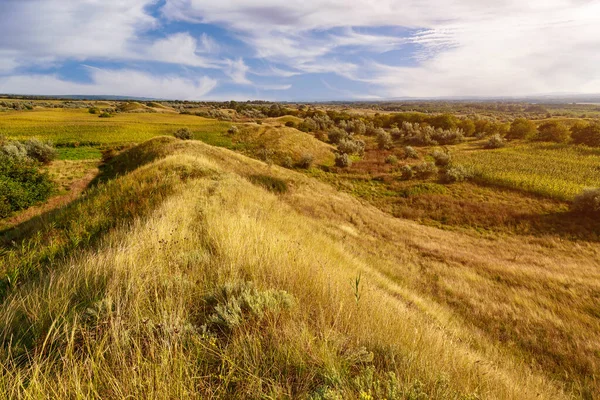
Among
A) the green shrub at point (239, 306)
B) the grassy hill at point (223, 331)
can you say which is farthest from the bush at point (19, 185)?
the green shrub at point (239, 306)

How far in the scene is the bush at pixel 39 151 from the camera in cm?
2509

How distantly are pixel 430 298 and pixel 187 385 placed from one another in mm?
8255

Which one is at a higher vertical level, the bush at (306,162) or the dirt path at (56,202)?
the bush at (306,162)

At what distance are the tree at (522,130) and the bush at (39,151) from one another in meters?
70.8

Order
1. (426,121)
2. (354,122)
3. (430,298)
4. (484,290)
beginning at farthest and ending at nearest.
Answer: (426,121), (354,122), (484,290), (430,298)

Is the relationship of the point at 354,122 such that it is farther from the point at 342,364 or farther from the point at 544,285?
the point at 342,364

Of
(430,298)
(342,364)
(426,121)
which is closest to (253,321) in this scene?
(342,364)

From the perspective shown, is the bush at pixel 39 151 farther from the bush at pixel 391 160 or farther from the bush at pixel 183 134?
the bush at pixel 391 160

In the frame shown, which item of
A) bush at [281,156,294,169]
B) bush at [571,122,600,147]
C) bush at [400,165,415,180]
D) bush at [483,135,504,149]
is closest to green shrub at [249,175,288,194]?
bush at [281,156,294,169]

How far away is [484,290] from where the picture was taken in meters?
9.46

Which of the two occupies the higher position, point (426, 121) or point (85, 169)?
point (426, 121)

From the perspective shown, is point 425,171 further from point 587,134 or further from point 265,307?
point 265,307

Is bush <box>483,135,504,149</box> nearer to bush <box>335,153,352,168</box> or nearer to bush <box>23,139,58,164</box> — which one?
bush <box>335,153,352,168</box>

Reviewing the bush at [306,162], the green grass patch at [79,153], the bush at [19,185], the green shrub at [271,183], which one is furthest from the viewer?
the bush at [306,162]
